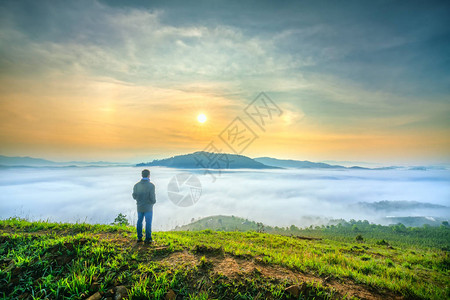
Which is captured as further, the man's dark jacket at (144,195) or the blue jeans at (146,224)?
the man's dark jacket at (144,195)

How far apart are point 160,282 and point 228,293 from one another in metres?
1.76

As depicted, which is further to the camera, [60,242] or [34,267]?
[60,242]

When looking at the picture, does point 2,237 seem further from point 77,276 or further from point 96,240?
point 77,276

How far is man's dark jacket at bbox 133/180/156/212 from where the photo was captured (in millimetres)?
7996

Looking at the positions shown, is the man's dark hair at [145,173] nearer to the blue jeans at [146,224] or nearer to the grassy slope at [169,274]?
the blue jeans at [146,224]

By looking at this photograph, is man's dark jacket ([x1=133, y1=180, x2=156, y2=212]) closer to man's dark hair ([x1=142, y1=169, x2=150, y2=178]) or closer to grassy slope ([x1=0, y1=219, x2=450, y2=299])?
man's dark hair ([x1=142, y1=169, x2=150, y2=178])

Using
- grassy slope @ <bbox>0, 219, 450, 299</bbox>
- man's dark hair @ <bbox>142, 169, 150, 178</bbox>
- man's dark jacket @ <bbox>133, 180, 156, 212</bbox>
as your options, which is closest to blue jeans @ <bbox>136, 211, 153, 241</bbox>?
man's dark jacket @ <bbox>133, 180, 156, 212</bbox>

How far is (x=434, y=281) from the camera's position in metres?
7.11

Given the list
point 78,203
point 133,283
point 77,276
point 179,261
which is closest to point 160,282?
point 133,283

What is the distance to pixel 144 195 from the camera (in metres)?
7.99

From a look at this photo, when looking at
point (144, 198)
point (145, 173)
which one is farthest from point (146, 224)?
point (145, 173)

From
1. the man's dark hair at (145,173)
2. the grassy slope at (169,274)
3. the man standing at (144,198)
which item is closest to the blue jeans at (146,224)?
the man standing at (144,198)

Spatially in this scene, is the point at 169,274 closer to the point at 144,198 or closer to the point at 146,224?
the point at 146,224

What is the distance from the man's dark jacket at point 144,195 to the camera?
315 inches
